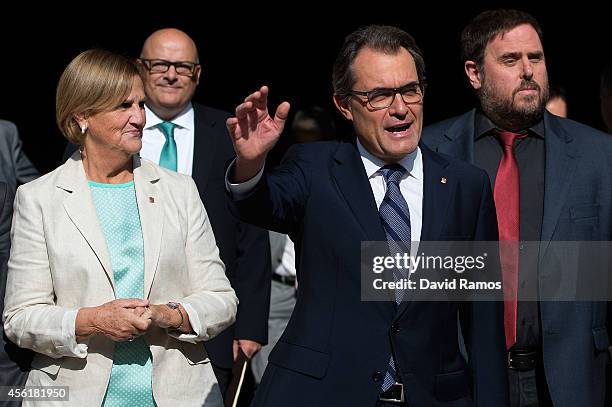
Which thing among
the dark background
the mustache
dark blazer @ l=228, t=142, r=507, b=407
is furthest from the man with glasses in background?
the dark background

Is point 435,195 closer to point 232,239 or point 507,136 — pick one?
point 507,136

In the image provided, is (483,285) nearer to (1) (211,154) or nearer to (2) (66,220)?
(2) (66,220)

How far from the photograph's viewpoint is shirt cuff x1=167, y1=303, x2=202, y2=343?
3.96 metres

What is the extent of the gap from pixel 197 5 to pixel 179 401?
184 inches

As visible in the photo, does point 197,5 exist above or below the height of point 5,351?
above

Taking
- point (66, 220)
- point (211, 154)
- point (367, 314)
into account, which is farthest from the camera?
point (211, 154)

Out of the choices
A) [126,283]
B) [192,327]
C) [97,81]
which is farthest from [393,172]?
[97,81]

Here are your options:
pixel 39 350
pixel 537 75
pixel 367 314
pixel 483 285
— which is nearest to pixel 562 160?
pixel 537 75

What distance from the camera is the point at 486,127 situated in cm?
497

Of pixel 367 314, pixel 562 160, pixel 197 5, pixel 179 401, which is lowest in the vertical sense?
pixel 179 401

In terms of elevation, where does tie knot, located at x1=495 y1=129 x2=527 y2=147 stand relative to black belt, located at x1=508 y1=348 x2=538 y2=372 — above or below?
above

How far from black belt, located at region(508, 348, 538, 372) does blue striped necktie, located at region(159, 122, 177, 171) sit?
1.62 meters

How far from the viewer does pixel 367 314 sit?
3.74 metres

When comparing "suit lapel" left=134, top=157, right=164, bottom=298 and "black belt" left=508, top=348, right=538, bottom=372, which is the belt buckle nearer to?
"suit lapel" left=134, top=157, right=164, bottom=298
